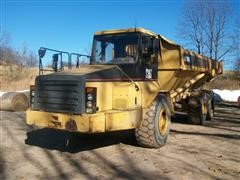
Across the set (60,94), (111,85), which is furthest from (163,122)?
(60,94)

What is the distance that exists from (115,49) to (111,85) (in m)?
1.64

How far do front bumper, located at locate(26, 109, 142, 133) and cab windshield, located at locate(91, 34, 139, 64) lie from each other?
4.77ft

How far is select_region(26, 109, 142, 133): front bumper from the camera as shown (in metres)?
7.76

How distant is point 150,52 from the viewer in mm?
9211

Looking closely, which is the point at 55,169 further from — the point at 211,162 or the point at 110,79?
the point at 211,162

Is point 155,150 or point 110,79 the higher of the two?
point 110,79

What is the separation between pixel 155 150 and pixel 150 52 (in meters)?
2.27

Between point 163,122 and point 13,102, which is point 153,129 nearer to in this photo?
point 163,122

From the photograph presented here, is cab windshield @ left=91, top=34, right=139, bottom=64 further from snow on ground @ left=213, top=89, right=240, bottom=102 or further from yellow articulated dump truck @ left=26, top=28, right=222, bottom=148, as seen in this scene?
snow on ground @ left=213, top=89, right=240, bottom=102

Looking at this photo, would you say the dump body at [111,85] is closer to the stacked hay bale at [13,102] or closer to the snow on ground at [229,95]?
the stacked hay bale at [13,102]

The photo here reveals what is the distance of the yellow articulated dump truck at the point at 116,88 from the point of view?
8016 mm

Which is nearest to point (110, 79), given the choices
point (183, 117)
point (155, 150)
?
point (155, 150)

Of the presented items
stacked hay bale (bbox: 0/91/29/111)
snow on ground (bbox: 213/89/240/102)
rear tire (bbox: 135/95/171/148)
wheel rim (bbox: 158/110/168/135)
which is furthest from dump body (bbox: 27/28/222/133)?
snow on ground (bbox: 213/89/240/102)

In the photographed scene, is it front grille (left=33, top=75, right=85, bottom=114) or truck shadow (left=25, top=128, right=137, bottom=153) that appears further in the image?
truck shadow (left=25, top=128, right=137, bottom=153)
